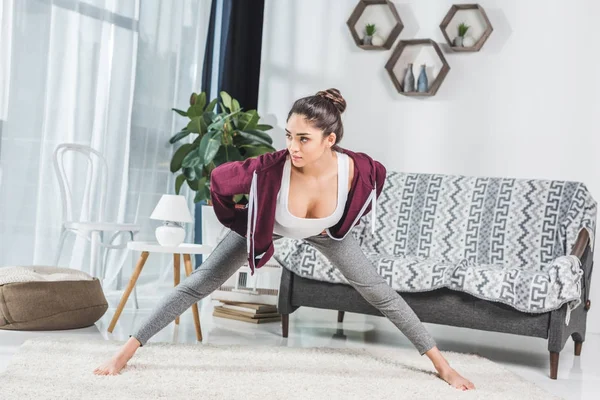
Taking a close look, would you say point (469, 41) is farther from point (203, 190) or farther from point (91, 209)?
point (91, 209)

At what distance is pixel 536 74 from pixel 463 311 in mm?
2010

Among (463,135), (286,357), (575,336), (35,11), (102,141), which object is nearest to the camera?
(286,357)

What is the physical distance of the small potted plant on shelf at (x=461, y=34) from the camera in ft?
15.2

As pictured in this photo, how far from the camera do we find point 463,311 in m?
3.22

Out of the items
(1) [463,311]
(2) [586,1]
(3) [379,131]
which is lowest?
(1) [463,311]

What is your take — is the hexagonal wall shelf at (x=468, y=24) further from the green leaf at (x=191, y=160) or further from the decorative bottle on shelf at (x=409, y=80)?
the green leaf at (x=191, y=160)

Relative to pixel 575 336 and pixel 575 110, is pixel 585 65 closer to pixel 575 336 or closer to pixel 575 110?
pixel 575 110

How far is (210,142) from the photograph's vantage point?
14.6ft

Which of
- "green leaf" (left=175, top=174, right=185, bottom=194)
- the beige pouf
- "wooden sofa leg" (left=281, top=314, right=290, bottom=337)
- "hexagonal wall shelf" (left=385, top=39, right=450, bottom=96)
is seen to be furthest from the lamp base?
"hexagonal wall shelf" (left=385, top=39, right=450, bottom=96)

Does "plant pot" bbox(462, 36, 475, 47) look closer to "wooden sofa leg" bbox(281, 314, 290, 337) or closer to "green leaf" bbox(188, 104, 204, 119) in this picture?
"green leaf" bbox(188, 104, 204, 119)

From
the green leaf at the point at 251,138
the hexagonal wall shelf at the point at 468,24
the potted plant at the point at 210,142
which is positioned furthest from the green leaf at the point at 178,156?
the hexagonal wall shelf at the point at 468,24

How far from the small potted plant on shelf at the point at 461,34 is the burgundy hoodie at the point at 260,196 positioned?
2428mm

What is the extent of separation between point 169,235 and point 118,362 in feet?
3.42

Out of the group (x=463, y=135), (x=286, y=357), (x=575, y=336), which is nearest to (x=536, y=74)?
(x=463, y=135)
